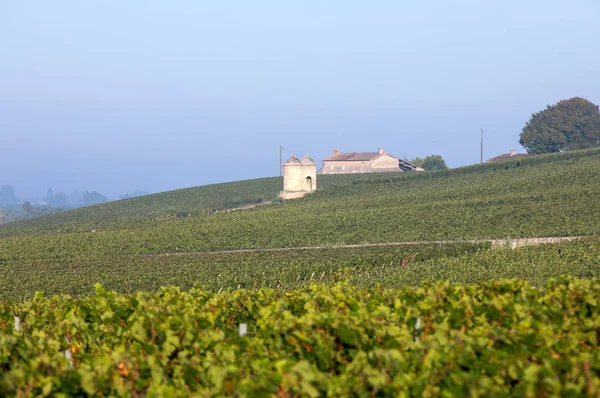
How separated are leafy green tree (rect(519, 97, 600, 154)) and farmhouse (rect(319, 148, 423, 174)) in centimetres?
1853

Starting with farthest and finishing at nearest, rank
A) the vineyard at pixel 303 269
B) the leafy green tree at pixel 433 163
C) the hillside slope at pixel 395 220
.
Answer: the leafy green tree at pixel 433 163 → the hillside slope at pixel 395 220 → the vineyard at pixel 303 269

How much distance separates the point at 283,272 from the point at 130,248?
2140 centimetres

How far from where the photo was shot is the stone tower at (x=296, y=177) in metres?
94.8

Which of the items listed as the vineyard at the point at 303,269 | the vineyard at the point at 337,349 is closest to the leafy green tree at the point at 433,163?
the vineyard at the point at 303,269

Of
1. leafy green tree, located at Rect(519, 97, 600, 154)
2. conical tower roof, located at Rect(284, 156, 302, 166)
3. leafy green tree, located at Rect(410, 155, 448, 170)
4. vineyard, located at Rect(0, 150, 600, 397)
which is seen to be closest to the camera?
vineyard, located at Rect(0, 150, 600, 397)

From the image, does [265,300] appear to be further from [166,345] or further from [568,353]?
[568,353]

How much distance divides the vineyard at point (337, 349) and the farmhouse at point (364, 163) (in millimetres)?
112625

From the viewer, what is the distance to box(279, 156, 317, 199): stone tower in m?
94.8

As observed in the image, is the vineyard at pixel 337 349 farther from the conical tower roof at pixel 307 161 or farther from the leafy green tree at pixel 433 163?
the leafy green tree at pixel 433 163

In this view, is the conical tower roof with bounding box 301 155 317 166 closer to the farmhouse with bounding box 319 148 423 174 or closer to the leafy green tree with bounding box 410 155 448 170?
the farmhouse with bounding box 319 148 423 174

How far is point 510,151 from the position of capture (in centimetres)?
14262

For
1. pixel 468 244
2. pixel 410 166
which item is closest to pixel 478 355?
pixel 468 244

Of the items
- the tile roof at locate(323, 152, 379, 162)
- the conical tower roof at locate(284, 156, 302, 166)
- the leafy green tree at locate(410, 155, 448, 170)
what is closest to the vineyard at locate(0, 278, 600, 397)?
the conical tower roof at locate(284, 156, 302, 166)

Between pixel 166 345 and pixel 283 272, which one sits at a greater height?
pixel 166 345
